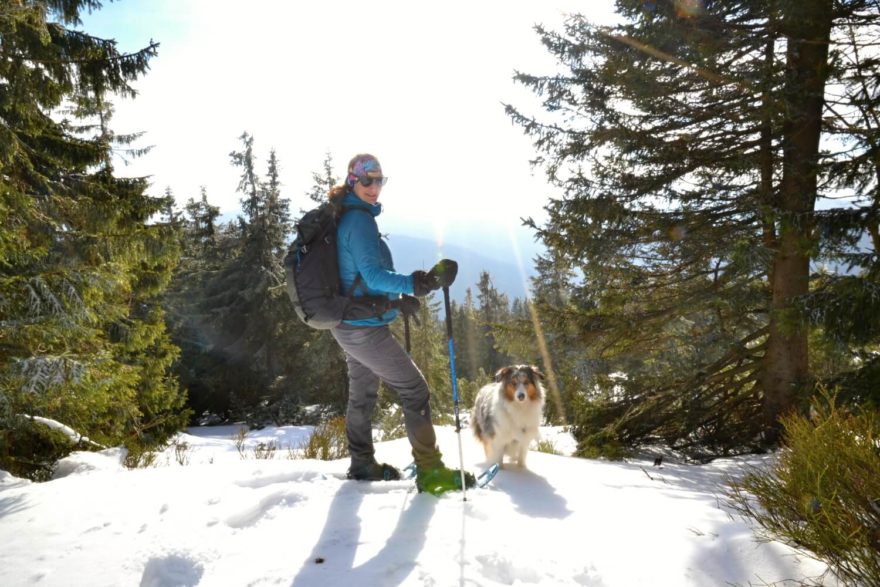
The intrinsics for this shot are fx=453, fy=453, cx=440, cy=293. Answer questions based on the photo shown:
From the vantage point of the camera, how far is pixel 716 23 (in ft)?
17.9

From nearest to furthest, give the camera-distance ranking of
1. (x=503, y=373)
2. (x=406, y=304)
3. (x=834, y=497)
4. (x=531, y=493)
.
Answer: (x=834, y=497) < (x=406, y=304) < (x=531, y=493) < (x=503, y=373)

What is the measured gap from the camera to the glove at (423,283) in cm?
354

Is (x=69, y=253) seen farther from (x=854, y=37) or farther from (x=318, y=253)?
(x=854, y=37)

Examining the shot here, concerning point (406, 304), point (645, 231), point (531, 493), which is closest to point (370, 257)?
point (406, 304)

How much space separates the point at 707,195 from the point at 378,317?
5.06 m

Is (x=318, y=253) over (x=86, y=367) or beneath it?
over

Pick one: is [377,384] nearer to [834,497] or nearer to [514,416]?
[514,416]

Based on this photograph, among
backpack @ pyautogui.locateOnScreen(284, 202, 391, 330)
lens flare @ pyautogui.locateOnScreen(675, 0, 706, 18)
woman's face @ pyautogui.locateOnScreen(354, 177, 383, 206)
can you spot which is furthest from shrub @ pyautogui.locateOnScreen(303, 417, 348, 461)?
lens flare @ pyautogui.locateOnScreen(675, 0, 706, 18)

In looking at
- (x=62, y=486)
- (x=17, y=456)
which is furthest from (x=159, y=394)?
(x=62, y=486)

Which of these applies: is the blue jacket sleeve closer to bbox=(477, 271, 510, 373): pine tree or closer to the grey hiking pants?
the grey hiking pants

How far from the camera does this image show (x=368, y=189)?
374 cm

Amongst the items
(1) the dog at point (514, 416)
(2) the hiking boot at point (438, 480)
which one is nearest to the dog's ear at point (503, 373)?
(1) the dog at point (514, 416)

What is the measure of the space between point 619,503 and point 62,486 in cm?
460

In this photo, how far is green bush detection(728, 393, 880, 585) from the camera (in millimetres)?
1819
